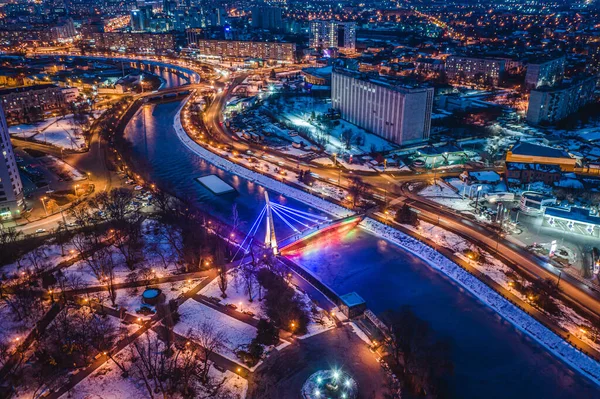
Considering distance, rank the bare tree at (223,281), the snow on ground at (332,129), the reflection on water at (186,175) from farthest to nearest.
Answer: the snow on ground at (332,129) → the reflection on water at (186,175) → the bare tree at (223,281)

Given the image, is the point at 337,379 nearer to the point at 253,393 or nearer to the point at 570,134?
the point at 253,393

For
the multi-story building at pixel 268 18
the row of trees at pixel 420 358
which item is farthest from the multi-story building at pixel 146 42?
the row of trees at pixel 420 358

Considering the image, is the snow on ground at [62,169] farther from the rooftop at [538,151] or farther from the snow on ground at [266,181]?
the rooftop at [538,151]

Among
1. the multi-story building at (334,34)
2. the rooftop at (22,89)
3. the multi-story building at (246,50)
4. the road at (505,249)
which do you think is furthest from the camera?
the multi-story building at (334,34)

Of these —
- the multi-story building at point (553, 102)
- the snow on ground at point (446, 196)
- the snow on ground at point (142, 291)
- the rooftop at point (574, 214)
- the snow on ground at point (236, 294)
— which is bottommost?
the snow on ground at point (236, 294)

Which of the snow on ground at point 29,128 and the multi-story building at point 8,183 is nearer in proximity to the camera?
the multi-story building at point 8,183

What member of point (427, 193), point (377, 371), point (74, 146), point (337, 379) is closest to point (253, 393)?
point (337, 379)

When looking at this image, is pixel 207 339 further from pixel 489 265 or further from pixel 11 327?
pixel 489 265

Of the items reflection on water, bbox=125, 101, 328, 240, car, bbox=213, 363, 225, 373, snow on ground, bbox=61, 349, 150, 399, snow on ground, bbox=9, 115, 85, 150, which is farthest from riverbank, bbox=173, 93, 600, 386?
snow on ground, bbox=9, 115, 85, 150
